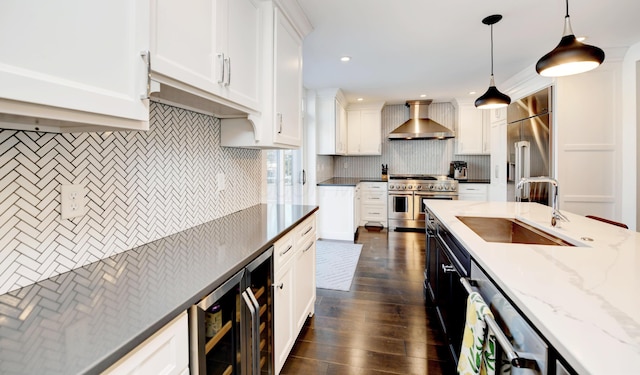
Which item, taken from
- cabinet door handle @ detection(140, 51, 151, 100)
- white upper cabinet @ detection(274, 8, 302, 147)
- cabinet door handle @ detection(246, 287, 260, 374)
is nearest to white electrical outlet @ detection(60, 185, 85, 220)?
cabinet door handle @ detection(140, 51, 151, 100)

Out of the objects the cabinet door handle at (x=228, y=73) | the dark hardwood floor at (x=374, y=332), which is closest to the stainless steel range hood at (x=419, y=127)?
the dark hardwood floor at (x=374, y=332)

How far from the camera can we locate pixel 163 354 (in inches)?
30.5

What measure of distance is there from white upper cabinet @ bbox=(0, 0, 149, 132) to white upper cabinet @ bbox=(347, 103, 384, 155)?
510cm

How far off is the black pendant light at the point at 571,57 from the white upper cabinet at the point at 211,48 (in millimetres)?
1642

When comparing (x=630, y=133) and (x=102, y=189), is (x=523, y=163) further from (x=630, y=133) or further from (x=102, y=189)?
(x=102, y=189)

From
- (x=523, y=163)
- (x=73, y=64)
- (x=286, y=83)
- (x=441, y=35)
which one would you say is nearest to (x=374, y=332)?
(x=286, y=83)

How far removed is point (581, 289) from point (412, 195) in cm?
464

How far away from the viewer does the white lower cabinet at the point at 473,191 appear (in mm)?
5316

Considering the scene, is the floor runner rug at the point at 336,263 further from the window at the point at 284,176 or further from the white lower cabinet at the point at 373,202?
the white lower cabinet at the point at 373,202

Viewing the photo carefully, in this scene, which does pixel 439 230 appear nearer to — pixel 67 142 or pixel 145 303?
pixel 145 303

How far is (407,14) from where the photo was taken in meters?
2.46

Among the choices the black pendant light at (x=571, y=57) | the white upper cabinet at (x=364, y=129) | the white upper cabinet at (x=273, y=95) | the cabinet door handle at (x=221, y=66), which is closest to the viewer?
the cabinet door handle at (x=221, y=66)

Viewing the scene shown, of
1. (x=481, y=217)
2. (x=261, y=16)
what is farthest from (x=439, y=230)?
(x=261, y=16)

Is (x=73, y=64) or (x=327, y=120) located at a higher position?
(x=327, y=120)
